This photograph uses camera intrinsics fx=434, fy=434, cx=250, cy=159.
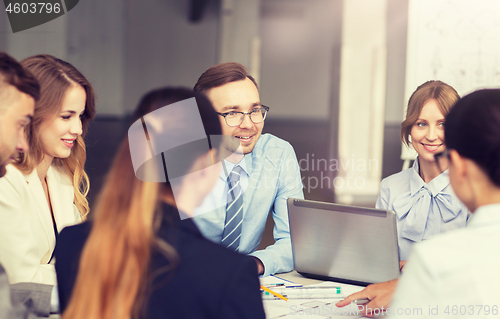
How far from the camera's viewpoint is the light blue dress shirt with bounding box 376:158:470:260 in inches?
82.8

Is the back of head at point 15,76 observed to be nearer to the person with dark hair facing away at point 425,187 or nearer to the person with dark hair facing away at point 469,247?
the person with dark hair facing away at point 469,247

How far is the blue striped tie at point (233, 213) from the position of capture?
2.08 m

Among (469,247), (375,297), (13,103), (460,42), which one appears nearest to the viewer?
(469,247)

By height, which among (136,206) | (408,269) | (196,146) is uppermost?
(196,146)

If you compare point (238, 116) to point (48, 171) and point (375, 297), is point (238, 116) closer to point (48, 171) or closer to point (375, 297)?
point (48, 171)

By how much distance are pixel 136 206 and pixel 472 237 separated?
60cm

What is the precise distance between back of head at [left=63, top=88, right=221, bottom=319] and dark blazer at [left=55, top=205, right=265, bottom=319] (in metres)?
0.02

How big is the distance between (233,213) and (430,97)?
1162 mm

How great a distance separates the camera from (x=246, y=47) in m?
3.17

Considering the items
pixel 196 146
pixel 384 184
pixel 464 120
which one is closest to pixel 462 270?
pixel 464 120

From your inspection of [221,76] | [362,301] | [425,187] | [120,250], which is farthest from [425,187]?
[120,250]

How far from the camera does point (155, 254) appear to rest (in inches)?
31.3

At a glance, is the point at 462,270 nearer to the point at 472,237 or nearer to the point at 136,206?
the point at 472,237

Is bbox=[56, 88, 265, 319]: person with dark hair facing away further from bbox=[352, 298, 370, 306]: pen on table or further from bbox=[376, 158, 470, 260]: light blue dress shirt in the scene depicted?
bbox=[376, 158, 470, 260]: light blue dress shirt
